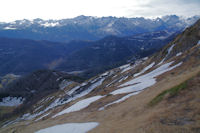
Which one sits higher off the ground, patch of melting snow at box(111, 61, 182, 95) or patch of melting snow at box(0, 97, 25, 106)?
patch of melting snow at box(111, 61, 182, 95)

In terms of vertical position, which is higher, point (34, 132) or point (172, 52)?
point (172, 52)

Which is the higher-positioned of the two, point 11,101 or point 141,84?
point 141,84

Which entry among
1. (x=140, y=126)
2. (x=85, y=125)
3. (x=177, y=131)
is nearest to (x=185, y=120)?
(x=177, y=131)

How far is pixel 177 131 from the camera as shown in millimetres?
13000

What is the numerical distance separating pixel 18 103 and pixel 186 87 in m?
193

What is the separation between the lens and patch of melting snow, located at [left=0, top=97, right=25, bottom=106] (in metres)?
184

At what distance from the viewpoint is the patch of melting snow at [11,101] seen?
602 ft

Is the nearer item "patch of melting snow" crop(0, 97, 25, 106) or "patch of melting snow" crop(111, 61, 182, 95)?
"patch of melting snow" crop(111, 61, 182, 95)

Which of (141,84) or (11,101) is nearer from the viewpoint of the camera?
(141,84)

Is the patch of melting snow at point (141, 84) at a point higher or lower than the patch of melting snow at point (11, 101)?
higher


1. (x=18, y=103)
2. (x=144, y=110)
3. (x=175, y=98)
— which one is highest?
(x=175, y=98)

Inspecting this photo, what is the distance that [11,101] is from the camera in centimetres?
18838

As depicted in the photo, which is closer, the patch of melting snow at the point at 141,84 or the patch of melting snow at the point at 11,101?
the patch of melting snow at the point at 141,84

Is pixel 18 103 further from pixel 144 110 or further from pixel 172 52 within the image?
pixel 144 110
